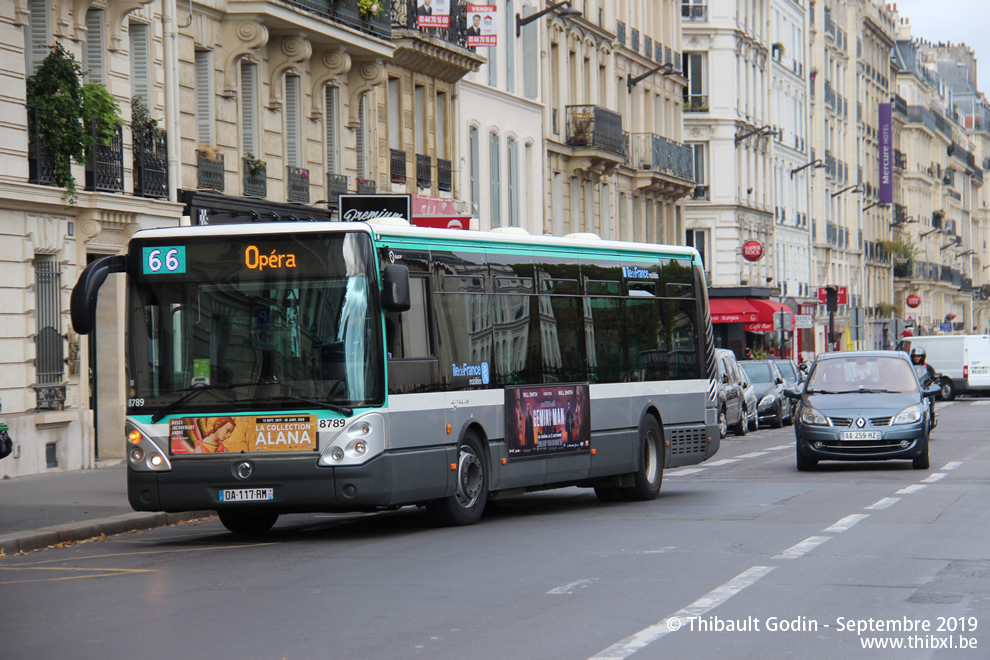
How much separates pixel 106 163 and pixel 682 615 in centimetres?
1732

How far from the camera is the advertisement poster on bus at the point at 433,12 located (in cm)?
3638

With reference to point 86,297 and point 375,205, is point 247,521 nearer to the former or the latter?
point 86,297

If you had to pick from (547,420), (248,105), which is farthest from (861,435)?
(248,105)

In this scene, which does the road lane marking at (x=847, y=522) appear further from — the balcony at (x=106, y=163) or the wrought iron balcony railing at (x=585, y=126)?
the wrought iron balcony railing at (x=585, y=126)

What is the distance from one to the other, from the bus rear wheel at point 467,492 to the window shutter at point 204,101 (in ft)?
47.2

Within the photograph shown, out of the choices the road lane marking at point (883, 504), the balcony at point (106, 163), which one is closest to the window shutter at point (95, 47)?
the balcony at point (106, 163)

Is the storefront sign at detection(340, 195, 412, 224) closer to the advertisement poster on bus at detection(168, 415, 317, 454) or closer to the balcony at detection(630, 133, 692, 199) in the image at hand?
the advertisement poster on bus at detection(168, 415, 317, 454)

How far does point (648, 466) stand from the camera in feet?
64.2

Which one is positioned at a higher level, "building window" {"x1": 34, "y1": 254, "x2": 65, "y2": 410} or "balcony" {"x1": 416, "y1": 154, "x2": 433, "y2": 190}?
"balcony" {"x1": 416, "y1": 154, "x2": 433, "y2": 190}

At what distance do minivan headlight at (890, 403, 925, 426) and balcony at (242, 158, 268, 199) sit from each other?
41.1 ft

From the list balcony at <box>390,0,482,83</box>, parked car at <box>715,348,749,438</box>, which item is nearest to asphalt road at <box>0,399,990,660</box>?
parked car at <box>715,348,749,438</box>

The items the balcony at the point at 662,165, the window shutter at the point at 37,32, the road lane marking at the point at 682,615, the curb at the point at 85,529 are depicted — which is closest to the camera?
the road lane marking at the point at 682,615

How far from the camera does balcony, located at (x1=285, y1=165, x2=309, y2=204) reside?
32.1m

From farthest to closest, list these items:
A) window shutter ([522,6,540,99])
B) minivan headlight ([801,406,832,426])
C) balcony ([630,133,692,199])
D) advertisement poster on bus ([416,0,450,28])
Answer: balcony ([630,133,692,199]), window shutter ([522,6,540,99]), advertisement poster on bus ([416,0,450,28]), minivan headlight ([801,406,832,426])
